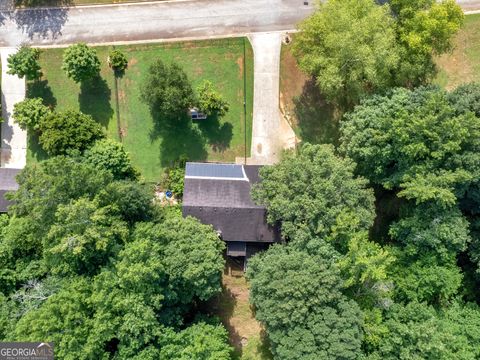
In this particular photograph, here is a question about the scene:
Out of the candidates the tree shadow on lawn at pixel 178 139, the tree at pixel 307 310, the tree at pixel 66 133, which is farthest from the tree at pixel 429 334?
the tree at pixel 66 133

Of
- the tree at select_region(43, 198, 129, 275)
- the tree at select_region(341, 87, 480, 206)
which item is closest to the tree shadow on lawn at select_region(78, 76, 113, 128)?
the tree at select_region(43, 198, 129, 275)

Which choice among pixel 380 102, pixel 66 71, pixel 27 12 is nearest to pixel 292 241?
pixel 380 102

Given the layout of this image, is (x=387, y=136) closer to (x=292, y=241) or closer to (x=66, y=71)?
(x=292, y=241)

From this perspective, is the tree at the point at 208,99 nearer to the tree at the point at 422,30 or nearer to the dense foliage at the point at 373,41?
the dense foliage at the point at 373,41

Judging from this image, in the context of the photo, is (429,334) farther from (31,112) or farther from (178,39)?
(31,112)

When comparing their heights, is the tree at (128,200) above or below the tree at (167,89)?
below
